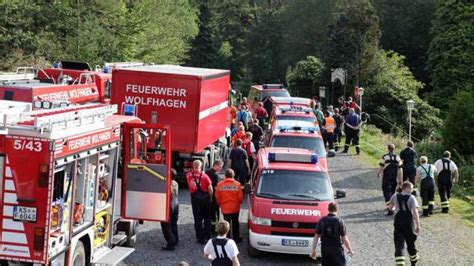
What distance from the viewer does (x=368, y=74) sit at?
4475 centimetres

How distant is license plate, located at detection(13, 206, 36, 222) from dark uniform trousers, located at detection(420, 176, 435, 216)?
36.8ft

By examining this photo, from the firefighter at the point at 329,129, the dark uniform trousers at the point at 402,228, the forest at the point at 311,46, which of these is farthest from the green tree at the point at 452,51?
the dark uniform trousers at the point at 402,228

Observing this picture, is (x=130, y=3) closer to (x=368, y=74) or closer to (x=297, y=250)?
(x=368, y=74)

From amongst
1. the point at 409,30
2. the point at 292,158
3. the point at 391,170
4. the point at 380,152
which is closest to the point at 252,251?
the point at 292,158

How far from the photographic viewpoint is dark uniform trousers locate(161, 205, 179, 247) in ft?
43.1

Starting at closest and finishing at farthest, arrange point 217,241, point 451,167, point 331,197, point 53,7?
point 217,241 → point 331,197 → point 451,167 → point 53,7

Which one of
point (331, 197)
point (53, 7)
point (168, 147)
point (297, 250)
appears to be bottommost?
point (297, 250)

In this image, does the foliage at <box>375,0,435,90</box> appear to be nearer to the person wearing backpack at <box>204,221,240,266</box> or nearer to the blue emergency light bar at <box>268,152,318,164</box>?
the blue emergency light bar at <box>268,152,318,164</box>

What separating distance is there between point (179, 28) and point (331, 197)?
57.3 meters

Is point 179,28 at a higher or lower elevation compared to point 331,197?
higher

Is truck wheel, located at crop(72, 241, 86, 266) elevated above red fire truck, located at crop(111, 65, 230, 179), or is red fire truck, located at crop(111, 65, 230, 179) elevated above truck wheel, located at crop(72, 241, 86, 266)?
red fire truck, located at crop(111, 65, 230, 179)

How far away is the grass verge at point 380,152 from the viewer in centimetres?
1881

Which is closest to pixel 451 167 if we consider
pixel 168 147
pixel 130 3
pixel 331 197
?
pixel 331 197

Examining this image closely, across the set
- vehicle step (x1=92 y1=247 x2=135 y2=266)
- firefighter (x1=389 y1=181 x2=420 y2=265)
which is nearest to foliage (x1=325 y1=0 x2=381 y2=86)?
firefighter (x1=389 y1=181 x2=420 y2=265)
